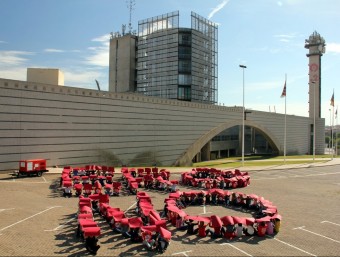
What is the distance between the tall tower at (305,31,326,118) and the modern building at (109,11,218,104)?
3345cm

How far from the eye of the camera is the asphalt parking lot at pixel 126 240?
13.8 m

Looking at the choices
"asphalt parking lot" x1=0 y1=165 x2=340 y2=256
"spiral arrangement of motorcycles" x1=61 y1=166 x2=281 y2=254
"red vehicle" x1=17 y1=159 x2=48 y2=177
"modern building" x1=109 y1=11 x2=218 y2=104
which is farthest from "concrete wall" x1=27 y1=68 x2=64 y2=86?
"modern building" x1=109 y1=11 x2=218 y2=104

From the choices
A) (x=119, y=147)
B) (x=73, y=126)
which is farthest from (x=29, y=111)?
(x=119, y=147)

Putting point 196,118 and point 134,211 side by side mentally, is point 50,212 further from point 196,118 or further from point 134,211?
point 196,118

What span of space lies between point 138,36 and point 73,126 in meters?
62.5

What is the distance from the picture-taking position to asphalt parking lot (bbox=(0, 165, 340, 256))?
1377 cm

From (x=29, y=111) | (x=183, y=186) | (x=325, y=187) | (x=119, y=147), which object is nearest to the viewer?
(x=183, y=186)

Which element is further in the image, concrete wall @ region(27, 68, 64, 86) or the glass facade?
the glass facade

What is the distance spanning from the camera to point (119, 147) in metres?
47.9

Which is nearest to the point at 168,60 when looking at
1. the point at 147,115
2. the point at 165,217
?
the point at 147,115

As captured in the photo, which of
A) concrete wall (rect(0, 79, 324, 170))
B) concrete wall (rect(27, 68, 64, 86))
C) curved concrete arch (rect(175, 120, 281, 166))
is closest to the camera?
concrete wall (rect(0, 79, 324, 170))

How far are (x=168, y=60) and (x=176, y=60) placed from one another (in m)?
2.49

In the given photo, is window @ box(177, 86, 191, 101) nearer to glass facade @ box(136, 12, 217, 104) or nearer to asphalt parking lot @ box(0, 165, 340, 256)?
glass facade @ box(136, 12, 217, 104)

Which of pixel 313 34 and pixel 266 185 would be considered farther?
pixel 313 34
